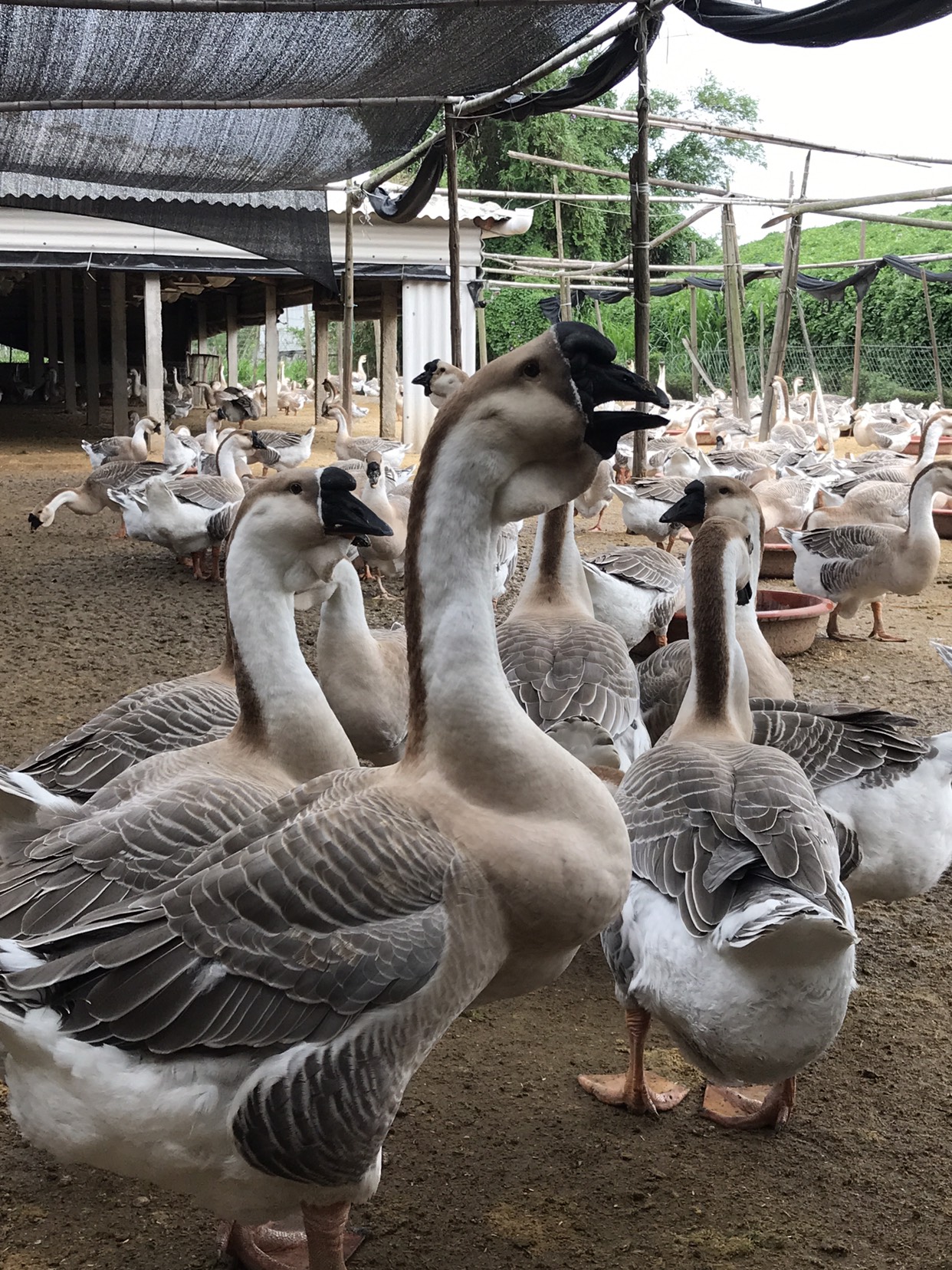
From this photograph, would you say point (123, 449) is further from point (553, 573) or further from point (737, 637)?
point (737, 637)

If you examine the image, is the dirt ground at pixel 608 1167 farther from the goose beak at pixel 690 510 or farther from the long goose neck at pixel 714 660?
the goose beak at pixel 690 510

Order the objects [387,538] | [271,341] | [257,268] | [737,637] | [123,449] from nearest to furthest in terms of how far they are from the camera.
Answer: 1. [737,637]
2. [387,538]
3. [123,449]
4. [257,268]
5. [271,341]

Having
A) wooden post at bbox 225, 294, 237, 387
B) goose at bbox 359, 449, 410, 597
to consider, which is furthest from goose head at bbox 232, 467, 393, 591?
wooden post at bbox 225, 294, 237, 387

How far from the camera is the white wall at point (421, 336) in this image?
19469 millimetres

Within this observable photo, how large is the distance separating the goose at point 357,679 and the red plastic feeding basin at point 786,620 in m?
2.75

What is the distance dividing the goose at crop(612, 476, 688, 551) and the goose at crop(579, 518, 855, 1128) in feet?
22.5

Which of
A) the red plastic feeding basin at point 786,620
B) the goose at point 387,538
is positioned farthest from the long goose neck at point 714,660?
the goose at point 387,538

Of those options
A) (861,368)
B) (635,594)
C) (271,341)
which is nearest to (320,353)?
(271,341)

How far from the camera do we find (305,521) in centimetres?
316

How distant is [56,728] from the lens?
5.55m

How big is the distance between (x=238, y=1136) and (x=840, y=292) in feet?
84.7

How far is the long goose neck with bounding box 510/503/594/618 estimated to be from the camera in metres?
5.12

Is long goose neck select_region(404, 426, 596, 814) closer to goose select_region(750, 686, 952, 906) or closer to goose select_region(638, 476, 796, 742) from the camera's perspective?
goose select_region(750, 686, 952, 906)

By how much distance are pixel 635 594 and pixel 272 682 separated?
12.6ft
